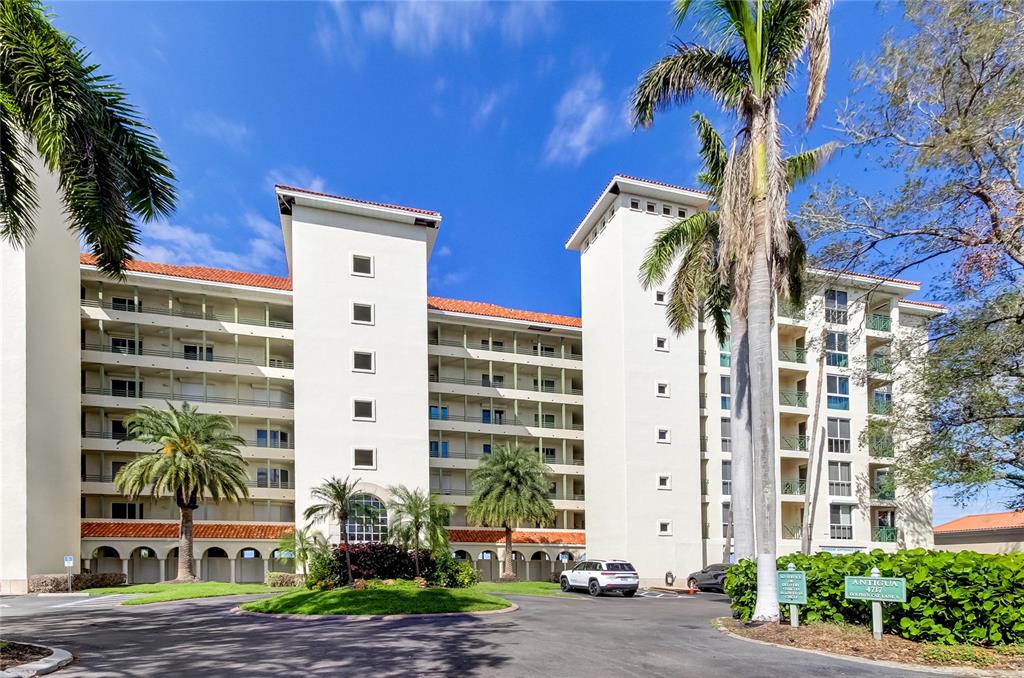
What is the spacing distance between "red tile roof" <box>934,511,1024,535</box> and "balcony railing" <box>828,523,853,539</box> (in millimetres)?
12726

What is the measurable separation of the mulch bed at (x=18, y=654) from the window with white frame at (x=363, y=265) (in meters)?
29.9

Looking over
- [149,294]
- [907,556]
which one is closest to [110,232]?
[907,556]

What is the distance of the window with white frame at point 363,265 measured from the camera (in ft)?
136

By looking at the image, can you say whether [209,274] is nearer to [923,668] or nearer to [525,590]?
[525,590]

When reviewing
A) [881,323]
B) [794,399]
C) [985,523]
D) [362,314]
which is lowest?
[985,523]

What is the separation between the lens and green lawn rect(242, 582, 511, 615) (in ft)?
65.8

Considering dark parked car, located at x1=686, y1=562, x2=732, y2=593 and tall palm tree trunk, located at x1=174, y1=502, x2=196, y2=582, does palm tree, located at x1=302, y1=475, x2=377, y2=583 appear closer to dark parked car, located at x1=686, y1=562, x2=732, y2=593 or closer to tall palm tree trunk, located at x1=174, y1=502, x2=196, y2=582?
tall palm tree trunk, located at x1=174, y1=502, x2=196, y2=582

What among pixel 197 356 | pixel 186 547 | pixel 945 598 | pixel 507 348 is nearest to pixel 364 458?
pixel 186 547

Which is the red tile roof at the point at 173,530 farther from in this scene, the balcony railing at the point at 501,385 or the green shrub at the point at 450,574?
the green shrub at the point at 450,574

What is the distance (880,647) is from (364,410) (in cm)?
3124

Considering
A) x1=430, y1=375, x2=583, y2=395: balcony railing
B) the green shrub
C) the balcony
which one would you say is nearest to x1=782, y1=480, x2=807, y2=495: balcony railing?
the balcony

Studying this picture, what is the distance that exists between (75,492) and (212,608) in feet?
71.3

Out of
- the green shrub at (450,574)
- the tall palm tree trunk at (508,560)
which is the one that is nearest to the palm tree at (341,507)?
the green shrub at (450,574)

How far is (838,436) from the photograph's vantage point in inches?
1769
